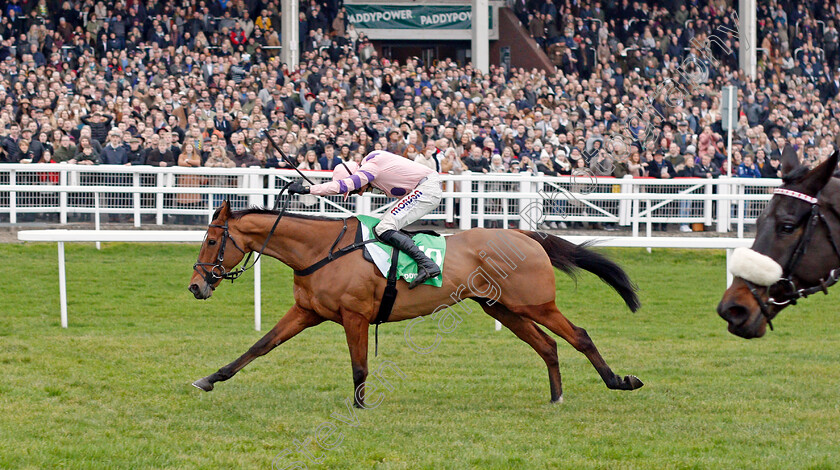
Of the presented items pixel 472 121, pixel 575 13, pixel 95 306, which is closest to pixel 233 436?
pixel 95 306

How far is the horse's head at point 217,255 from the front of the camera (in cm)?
709

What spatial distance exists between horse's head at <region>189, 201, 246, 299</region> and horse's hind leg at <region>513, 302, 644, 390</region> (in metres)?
1.95

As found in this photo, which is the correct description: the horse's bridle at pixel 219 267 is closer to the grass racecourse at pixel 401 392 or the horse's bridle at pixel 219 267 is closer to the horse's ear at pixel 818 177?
the grass racecourse at pixel 401 392

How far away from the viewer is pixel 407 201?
284 inches

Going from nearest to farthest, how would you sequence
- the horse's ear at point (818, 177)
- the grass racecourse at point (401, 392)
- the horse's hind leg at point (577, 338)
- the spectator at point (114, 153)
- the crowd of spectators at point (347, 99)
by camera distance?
the horse's ear at point (818, 177) → the grass racecourse at point (401, 392) → the horse's hind leg at point (577, 338) → the spectator at point (114, 153) → the crowd of spectators at point (347, 99)

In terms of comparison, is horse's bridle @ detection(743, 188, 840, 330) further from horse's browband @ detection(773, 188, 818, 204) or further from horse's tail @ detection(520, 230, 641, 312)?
horse's tail @ detection(520, 230, 641, 312)

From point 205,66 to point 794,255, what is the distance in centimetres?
1600

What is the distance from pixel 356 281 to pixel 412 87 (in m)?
13.1

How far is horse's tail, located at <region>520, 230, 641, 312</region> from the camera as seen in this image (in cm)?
755

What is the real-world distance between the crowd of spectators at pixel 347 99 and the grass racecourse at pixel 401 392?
3535mm

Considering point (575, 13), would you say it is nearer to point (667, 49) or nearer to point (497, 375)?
point (667, 49)

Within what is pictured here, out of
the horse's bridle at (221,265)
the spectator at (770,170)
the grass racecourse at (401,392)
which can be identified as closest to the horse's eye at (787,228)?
the grass racecourse at (401,392)

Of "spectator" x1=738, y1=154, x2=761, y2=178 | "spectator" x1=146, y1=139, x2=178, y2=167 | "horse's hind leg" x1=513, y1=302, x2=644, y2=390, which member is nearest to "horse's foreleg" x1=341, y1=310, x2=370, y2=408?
"horse's hind leg" x1=513, y1=302, x2=644, y2=390

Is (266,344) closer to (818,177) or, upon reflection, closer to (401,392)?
(401,392)
